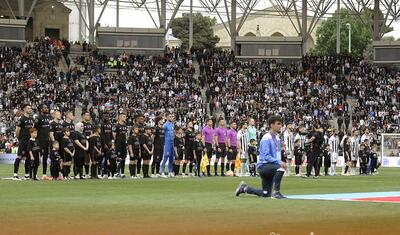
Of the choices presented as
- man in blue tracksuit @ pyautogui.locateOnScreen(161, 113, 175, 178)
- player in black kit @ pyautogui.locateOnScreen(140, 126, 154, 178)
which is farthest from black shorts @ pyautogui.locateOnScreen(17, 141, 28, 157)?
man in blue tracksuit @ pyautogui.locateOnScreen(161, 113, 175, 178)

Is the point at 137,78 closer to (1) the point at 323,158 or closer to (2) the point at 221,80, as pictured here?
(2) the point at 221,80

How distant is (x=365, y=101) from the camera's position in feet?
214

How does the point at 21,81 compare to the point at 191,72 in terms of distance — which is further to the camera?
the point at 191,72

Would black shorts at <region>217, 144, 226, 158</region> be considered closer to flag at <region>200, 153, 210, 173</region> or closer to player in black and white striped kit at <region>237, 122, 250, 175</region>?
player in black and white striped kit at <region>237, 122, 250, 175</region>

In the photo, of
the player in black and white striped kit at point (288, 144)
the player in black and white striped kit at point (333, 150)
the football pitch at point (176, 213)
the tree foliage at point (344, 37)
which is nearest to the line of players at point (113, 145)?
the player in black and white striped kit at point (288, 144)

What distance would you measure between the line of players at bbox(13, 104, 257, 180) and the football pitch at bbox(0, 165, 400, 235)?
4.41 meters

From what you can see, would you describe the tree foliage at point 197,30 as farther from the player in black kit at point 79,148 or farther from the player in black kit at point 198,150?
the player in black kit at point 79,148

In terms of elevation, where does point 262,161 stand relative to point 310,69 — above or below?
below

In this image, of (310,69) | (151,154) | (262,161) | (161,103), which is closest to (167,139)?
(151,154)

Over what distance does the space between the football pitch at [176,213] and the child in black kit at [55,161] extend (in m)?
4.36

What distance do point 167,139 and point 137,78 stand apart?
34.4 metres

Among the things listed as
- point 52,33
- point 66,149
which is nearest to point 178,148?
point 66,149

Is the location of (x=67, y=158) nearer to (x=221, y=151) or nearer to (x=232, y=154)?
(x=221, y=151)

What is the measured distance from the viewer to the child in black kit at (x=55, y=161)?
25969 millimetres
